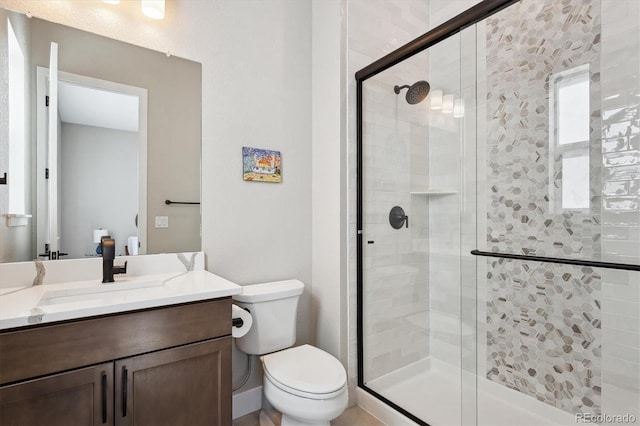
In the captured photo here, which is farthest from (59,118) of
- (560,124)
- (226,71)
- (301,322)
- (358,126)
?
(560,124)

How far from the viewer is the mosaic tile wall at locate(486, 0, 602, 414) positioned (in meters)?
1.64

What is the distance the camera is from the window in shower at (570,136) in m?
1.63

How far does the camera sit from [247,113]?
1.93 meters

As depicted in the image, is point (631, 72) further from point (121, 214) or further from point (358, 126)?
point (121, 214)

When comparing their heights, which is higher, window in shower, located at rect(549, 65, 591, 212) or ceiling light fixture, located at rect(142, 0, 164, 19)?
ceiling light fixture, located at rect(142, 0, 164, 19)

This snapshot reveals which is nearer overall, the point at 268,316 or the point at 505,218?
the point at 268,316

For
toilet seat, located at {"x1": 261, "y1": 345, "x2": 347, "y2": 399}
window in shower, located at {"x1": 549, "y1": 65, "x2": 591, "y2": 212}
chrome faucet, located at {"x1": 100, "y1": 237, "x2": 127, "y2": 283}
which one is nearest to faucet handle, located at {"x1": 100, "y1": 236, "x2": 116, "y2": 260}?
chrome faucet, located at {"x1": 100, "y1": 237, "x2": 127, "y2": 283}

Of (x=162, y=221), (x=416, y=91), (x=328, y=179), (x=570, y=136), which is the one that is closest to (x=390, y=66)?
(x=416, y=91)

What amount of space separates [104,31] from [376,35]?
153 cm

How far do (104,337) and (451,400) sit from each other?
1789 millimetres

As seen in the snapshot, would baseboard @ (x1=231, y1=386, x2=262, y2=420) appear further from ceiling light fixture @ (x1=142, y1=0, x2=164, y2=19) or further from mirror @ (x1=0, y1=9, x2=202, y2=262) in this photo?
ceiling light fixture @ (x1=142, y1=0, x2=164, y2=19)

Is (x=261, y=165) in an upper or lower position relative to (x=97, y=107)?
lower

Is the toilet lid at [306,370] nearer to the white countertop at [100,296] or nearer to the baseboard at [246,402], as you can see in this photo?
the baseboard at [246,402]

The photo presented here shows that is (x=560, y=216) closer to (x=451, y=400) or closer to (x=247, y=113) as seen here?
(x=451, y=400)
